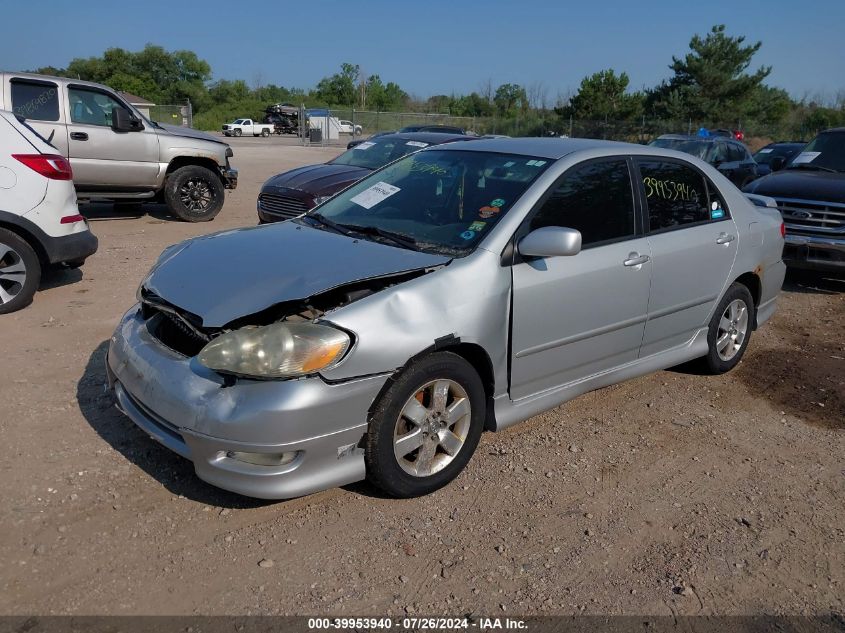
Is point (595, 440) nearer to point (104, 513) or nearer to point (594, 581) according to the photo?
point (594, 581)

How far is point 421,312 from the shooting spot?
3332mm

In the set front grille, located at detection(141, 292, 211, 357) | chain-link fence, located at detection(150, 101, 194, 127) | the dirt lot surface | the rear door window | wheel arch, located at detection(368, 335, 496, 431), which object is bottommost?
the dirt lot surface

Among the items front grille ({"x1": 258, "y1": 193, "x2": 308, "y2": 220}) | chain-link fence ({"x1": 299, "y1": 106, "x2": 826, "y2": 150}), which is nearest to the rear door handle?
front grille ({"x1": 258, "y1": 193, "x2": 308, "y2": 220})

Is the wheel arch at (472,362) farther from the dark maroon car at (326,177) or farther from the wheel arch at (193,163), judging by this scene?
the wheel arch at (193,163)

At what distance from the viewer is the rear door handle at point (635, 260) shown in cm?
425

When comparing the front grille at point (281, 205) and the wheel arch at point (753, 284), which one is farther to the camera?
the front grille at point (281, 205)

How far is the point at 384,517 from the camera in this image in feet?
11.1

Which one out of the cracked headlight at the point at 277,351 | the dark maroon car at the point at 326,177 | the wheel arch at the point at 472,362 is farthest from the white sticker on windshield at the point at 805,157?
the cracked headlight at the point at 277,351

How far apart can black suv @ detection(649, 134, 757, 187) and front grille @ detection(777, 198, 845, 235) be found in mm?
6931

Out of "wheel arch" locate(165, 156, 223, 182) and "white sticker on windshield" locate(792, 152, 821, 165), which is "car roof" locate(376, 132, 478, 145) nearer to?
"wheel arch" locate(165, 156, 223, 182)

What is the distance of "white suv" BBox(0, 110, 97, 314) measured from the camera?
6051mm

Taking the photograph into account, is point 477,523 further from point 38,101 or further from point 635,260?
point 38,101

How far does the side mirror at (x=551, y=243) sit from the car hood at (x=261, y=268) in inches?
17.2

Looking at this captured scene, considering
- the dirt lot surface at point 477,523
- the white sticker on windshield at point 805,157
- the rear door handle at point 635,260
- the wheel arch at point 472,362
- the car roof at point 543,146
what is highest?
the car roof at point 543,146
